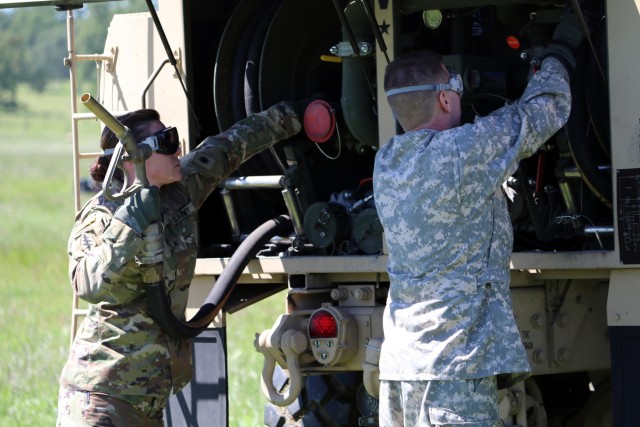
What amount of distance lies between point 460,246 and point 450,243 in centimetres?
3

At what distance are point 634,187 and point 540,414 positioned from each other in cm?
115

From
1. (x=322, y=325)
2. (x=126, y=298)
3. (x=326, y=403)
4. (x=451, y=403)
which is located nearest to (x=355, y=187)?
(x=322, y=325)

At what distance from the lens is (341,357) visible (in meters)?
5.89

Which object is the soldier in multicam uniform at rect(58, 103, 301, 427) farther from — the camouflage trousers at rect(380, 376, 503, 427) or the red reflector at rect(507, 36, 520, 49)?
the red reflector at rect(507, 36, 520, 49)

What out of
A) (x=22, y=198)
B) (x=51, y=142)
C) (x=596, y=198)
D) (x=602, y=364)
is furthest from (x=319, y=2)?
(x=51, y=142)

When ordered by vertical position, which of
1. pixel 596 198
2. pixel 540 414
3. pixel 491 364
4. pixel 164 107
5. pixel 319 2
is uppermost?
pixel 319 2

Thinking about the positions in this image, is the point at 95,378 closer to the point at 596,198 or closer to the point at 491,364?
the point at 491,364

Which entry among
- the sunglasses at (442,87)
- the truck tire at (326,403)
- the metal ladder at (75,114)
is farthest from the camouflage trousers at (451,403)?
the metal ladder at (75,114)

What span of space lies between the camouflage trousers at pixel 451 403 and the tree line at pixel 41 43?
50326 millimetres

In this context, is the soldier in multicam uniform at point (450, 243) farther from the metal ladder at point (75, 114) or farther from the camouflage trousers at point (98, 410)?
the metal ladder at point (75, 114)

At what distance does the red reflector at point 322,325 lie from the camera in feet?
19.2

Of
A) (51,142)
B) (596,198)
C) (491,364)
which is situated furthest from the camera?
(51,142)

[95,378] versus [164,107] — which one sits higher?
[164,107]

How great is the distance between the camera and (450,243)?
4738 millimetres
